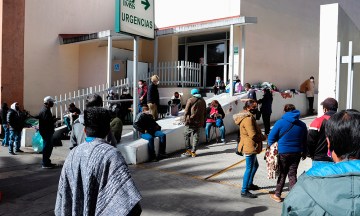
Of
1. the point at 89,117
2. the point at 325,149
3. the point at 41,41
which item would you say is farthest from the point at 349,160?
the point at 41,41

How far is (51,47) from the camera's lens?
42.8ft

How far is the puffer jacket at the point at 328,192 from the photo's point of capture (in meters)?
1.25

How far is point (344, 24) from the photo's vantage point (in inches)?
217

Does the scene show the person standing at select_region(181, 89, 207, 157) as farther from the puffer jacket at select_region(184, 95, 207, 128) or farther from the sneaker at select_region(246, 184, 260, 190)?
the sneaker at select_region(246, 184, 260, 190)

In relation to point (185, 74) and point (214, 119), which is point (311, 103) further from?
point (214, 119)

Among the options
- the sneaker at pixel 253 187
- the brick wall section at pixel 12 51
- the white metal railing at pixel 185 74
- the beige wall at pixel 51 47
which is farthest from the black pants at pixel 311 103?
the brick wall section at pixel 12 51

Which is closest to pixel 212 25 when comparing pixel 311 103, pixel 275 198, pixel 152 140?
pixel 152 140

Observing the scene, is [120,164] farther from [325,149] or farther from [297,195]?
[325,149]

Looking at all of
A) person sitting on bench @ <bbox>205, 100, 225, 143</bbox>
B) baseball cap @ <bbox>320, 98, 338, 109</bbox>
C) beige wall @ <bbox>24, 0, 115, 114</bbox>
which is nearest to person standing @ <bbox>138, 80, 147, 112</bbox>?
person sitting on bench @ <bbox>205, 100, 225, 143</bbox>

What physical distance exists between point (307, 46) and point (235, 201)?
47.9ft

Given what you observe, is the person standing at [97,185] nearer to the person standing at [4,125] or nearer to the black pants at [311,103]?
the person standing at [4,125]

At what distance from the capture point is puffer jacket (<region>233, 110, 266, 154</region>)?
4530mm

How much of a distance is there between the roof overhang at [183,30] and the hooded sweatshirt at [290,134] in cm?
674

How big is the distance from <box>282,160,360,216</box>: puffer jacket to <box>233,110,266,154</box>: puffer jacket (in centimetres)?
311
